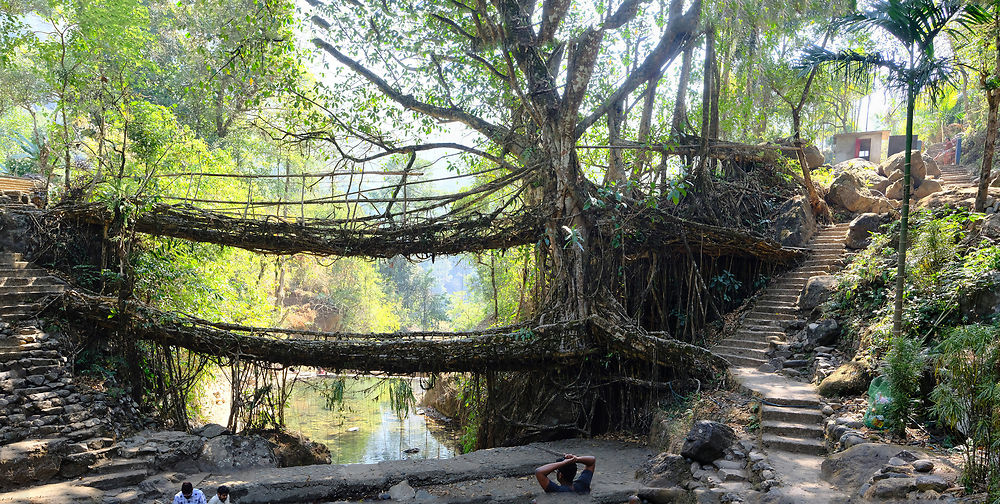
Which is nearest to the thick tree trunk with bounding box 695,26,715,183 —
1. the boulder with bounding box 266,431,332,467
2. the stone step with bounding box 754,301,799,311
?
the stone step with bounding box 754,301,799,311

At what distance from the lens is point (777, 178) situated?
45.8 feet

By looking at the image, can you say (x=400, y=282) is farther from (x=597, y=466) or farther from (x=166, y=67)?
(x=597, y=466)

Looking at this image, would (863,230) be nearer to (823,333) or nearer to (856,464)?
(823,333)

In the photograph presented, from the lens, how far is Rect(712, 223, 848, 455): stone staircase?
6797mm

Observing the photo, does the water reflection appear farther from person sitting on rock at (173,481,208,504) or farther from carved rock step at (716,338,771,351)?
carved rock step at (716,338,771,351)

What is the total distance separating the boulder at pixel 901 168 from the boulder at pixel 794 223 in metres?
2.06

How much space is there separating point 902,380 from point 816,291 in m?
4.68

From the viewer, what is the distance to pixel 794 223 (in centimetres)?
1268

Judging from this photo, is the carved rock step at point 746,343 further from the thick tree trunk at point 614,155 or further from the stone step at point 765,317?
the thick tree trunk at point 614,155

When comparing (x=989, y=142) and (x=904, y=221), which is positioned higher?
(x=989, y=142)

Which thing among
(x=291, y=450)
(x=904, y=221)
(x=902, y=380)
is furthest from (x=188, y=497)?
(x=904, y=221)

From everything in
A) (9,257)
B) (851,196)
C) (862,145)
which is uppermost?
(862,145)

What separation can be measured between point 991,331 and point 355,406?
15.8 m

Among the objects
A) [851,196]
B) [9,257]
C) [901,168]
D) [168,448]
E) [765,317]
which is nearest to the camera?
[168,448]
